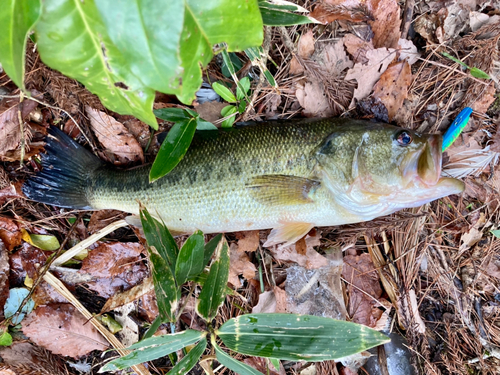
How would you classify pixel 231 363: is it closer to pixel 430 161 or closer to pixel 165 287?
pixel 165 287

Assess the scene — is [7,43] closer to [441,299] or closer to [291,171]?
[291,171]

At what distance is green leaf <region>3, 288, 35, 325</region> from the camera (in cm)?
288

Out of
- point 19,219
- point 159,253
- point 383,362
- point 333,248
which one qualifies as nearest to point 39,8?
point 159,253

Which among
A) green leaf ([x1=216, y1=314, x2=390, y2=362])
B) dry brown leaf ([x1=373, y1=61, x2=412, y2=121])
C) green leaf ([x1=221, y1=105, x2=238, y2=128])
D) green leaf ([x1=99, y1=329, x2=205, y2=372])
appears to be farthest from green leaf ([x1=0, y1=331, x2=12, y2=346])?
dry brown leaf ([x1=373, y1=61, x2=412, y2=121])

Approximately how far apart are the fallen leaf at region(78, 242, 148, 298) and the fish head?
1.82 meters

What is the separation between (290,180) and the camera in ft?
8.30

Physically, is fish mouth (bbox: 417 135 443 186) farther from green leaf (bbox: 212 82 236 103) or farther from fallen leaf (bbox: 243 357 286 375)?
fallen leaf (bbox: 243 357 286 375)

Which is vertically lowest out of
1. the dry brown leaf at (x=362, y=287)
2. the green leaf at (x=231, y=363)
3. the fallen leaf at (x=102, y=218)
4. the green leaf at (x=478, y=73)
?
the dry brown leaf at (x=362, y=287)

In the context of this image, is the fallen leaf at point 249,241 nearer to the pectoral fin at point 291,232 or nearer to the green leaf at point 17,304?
the pectoral fin at point 291,232

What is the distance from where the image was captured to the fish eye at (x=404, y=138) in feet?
8.06

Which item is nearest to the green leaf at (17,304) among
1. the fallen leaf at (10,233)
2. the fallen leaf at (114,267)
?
the fallen leaf at (10,233)

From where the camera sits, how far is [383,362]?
3012mm

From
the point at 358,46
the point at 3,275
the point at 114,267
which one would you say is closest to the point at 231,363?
the point at 114,267

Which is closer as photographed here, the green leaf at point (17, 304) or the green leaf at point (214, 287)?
the green leaf at point (214, 287)
